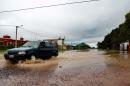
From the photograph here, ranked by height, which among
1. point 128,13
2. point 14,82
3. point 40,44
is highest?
point 128,13

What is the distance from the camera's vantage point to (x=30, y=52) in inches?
734

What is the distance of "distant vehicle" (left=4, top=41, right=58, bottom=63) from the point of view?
710 inches

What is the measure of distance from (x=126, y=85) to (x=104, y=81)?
1.02m

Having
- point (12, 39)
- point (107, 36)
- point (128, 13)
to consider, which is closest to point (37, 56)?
point (128, 13)

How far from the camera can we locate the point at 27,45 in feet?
66.2

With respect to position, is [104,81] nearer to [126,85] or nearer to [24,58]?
[126,85]

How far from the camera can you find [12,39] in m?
92.2

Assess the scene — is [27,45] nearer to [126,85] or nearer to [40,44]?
[40,44]

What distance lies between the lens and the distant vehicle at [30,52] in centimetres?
1803

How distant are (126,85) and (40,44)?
40.5 feet

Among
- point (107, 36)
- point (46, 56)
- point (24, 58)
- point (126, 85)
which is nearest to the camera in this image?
point (126, 85)

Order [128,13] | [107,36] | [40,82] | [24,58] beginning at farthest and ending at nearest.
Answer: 1. [107,36]
2. [128,13]
3. [24,58]
4. [40,82]

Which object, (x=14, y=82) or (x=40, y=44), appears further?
(x=40, y=44)

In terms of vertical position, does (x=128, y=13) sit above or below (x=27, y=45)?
above
